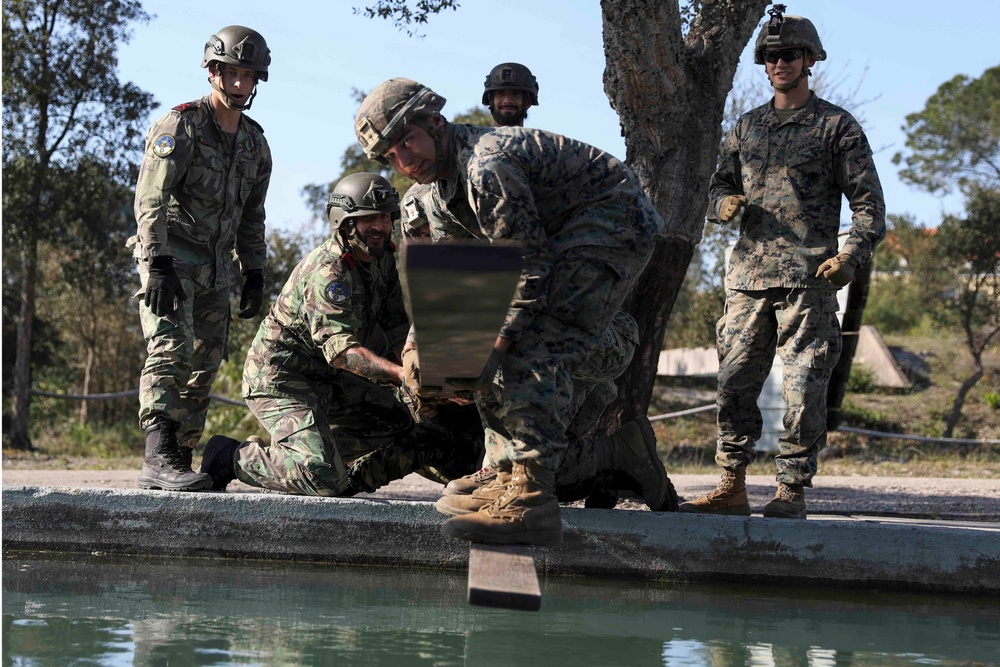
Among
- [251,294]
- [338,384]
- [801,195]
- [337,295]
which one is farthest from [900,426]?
[337,295]

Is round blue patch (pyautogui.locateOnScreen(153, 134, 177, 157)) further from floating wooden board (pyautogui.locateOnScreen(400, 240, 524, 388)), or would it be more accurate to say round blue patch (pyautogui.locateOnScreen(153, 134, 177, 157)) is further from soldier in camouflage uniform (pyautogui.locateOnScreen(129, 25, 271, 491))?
floating wooden board (pyautogui.locateOnScreen(400, 240, 524, 388))

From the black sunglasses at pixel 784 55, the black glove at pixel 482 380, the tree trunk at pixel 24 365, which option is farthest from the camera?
the tree trunk at pixel 24 365

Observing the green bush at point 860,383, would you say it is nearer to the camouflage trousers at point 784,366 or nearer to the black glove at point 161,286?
the camouflage trousers at point 784,366

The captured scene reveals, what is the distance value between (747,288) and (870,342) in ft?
51.2

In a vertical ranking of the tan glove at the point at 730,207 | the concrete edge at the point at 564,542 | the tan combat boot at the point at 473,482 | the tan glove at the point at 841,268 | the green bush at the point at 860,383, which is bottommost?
the concrete edge at the point at 564,542

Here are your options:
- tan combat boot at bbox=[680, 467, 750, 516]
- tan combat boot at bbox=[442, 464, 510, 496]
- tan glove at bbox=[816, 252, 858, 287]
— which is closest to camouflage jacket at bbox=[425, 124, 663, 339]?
tan combat boot at bbox=[442, 464, 510, 496]

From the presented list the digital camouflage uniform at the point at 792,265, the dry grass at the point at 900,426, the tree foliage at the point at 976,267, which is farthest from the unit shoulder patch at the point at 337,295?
the tree foliage at the point at 976,267

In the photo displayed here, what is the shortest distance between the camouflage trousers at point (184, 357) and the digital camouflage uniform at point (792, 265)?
237 cm

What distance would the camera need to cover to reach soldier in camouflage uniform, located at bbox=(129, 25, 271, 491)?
203 inches

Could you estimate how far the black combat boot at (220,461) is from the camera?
524cm

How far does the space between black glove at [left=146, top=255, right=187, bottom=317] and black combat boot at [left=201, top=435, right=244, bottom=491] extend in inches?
25.3

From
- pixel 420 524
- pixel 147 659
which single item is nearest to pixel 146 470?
pixel 420 524

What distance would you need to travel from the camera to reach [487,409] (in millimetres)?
3975

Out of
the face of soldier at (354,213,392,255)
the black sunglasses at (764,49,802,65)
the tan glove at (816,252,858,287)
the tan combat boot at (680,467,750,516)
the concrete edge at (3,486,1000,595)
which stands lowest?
the concrete edge at (3,486,1000,595)
